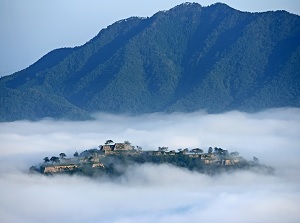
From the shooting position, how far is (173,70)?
131875mm

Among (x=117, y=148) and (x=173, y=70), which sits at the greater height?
(x=173, y=70)

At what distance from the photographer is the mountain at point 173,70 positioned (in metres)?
122

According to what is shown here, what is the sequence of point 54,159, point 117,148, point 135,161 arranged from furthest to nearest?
point 117,148, point 54,159, point 135,161

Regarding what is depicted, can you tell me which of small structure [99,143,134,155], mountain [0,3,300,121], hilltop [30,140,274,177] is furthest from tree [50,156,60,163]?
mountain [0,3,300,121]

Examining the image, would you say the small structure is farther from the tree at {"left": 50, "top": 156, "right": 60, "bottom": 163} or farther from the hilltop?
the tree at {"left": 50, "top": 156, "right": 60, "bottom": 163}

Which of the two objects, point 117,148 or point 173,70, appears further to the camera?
point 173,70

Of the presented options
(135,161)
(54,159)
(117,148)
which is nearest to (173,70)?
(117,148)

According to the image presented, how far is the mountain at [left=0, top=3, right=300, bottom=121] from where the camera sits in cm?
12216

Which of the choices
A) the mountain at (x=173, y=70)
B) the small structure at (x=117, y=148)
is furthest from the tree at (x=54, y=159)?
the mountain at (x=173, y=70)

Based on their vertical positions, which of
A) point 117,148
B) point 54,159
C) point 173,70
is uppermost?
point 173,70

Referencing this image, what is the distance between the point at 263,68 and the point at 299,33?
7.98 meters

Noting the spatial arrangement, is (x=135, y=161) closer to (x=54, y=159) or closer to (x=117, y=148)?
(x=117, y=148)

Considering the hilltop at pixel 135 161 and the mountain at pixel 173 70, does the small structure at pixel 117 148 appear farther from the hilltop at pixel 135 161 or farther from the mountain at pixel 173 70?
the mountain at pixel 173 70

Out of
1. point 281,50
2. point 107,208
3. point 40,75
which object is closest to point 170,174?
point 107,208
